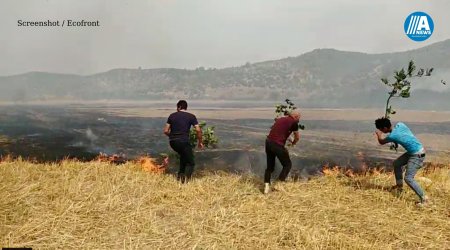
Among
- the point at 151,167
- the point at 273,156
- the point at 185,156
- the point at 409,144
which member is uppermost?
the point at 409,144

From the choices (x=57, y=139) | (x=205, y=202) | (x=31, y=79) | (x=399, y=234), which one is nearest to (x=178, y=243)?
(x=205, y=202)

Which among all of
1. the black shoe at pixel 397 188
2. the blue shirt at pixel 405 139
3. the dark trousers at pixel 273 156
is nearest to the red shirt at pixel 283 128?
the dark trousers at pixel 273 156

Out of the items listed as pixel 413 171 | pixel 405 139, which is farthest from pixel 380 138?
pixel 413 171

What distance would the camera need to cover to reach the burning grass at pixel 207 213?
18.7ft

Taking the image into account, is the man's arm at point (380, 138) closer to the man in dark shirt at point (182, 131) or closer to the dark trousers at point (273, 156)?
the dark trousers at point (273, 156)

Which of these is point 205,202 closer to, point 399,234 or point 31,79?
point 399,234

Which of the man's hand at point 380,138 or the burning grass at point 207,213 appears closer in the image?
the burning grass at point 207,213

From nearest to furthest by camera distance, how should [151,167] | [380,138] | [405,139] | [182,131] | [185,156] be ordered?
[405,139], [380,138], [182,131], [185,156], [151,167]

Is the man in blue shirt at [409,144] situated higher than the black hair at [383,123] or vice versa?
the black hair at [383,123]

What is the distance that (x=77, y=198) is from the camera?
23.4 ft

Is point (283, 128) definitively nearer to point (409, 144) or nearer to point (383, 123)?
point (383, 123)

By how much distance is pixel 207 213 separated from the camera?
266 inches

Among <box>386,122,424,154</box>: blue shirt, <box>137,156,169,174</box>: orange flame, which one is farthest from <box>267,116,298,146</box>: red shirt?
<box>137,156,169,174</box>: orange flame

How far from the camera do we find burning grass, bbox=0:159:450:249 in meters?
5.71
